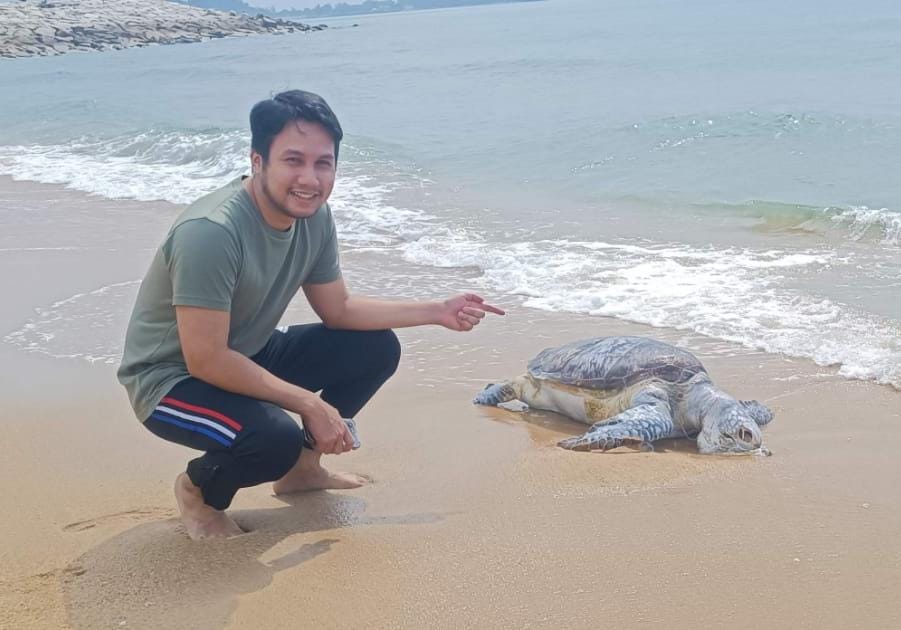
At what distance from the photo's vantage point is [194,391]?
296 cm

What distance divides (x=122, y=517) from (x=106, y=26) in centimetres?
7305

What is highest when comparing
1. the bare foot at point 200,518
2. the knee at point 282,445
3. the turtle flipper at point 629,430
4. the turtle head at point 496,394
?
the knee at point 282,445

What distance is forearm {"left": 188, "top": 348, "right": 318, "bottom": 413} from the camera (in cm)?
289

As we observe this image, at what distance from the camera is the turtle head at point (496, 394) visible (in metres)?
4.84

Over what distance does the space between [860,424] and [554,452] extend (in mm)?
1443

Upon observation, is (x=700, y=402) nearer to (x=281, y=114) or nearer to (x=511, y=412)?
(x=511, y=412)

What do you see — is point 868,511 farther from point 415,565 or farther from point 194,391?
point 194,391

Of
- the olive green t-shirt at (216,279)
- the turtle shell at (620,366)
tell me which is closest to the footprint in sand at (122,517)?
the olive green t-shirt at (216,279)

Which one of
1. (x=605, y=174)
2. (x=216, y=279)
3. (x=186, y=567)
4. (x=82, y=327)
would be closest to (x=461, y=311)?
(x=216, y=279)

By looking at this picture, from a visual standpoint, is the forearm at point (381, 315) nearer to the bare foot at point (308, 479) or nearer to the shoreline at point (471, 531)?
the bare foot at point (308, 479)

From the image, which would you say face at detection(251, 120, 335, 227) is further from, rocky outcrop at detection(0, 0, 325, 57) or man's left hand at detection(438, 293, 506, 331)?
rocky outcrop at detection(0, 0, 325, 57)

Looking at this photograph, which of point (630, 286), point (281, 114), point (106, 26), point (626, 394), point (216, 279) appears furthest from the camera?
point (106, 26)

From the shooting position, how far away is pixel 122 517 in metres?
3.35

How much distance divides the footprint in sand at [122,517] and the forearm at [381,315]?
90 centimetres
